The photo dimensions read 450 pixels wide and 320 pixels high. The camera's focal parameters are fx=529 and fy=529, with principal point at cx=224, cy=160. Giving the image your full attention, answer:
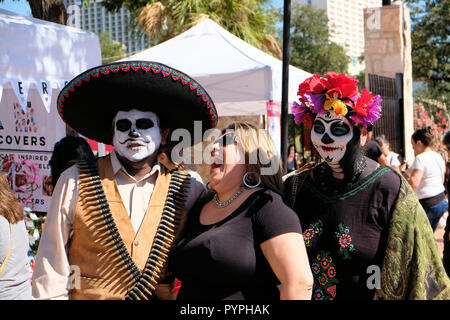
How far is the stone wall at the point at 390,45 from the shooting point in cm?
1197

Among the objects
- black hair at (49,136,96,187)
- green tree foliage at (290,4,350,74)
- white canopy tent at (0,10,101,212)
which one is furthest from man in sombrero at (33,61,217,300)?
→ green tree foliage at (290,4,350,74)

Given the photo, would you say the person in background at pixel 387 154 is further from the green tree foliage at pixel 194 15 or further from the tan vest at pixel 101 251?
the green tree foliage at pixel 194 15

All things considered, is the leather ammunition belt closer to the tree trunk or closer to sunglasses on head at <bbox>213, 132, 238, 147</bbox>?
sunglasses on head at <bbox>213, 132, 238, 147</bbox>

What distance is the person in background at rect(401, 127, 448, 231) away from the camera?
239 inches

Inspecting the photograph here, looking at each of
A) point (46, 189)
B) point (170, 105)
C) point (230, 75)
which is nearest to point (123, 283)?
point (170, 105)

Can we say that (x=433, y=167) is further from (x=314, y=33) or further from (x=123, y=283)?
(x=314, y=33)

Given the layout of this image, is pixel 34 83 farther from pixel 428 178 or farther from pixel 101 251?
pixel 428 178

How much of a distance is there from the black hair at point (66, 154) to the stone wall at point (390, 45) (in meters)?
8.93

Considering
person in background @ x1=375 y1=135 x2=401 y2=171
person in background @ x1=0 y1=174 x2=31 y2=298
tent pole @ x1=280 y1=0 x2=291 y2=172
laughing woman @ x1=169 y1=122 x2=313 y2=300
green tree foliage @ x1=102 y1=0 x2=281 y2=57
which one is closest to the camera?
laughing woman @ x1=169 y1=122 x2=313 y2=300

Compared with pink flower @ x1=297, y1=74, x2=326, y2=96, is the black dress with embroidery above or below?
below

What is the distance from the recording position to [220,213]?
243 centimetres

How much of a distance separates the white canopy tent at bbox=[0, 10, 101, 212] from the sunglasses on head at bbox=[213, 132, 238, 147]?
280cm

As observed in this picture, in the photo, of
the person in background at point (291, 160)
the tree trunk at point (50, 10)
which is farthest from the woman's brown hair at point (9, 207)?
the person in background at point (291, 160)

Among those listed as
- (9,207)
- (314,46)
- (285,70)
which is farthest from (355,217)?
(314,46)
